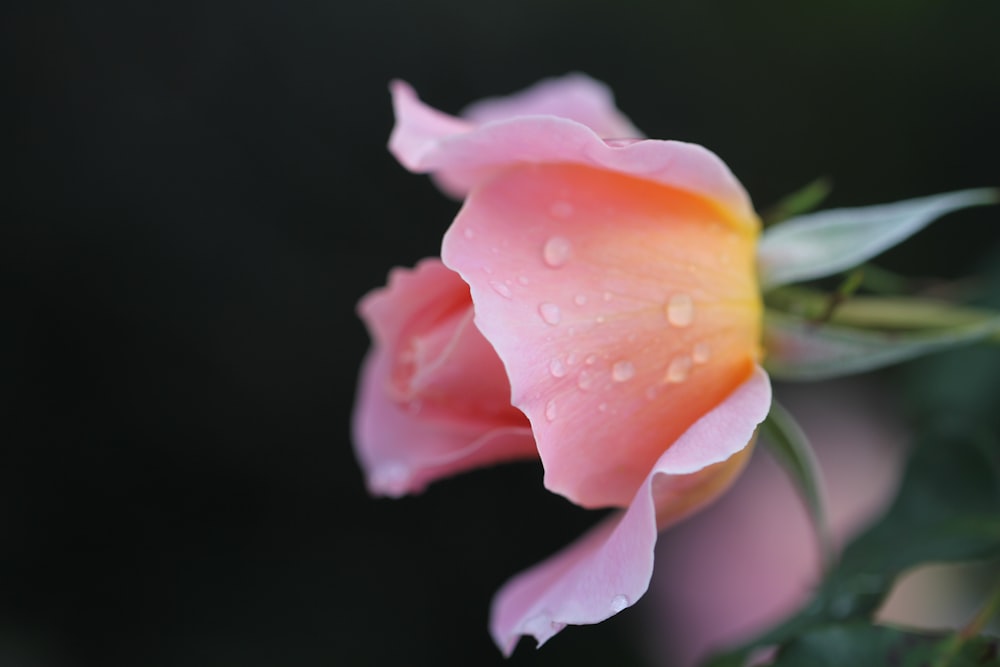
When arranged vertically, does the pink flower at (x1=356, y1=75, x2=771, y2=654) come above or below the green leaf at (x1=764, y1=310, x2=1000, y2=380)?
above

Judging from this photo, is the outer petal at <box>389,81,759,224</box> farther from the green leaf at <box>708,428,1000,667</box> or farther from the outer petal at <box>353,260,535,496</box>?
the green leaf at <box>708,428,1000,667</box>

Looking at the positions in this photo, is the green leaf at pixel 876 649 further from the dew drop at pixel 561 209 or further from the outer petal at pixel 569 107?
the outer petal at pixel 569 107

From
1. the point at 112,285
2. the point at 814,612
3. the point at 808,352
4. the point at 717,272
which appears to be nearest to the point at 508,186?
the point at 717,272

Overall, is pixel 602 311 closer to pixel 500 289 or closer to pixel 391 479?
pixel 500 289

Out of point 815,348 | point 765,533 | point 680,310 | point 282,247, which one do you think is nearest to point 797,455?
point 815,348

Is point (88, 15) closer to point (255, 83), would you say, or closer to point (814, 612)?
point (255, 83)

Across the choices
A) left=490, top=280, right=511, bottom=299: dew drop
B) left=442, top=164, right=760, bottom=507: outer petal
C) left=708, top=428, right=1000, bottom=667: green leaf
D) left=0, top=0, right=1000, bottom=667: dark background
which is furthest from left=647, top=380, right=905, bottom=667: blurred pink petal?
left=490, top=280, right=511, bottom=299: dew drop
